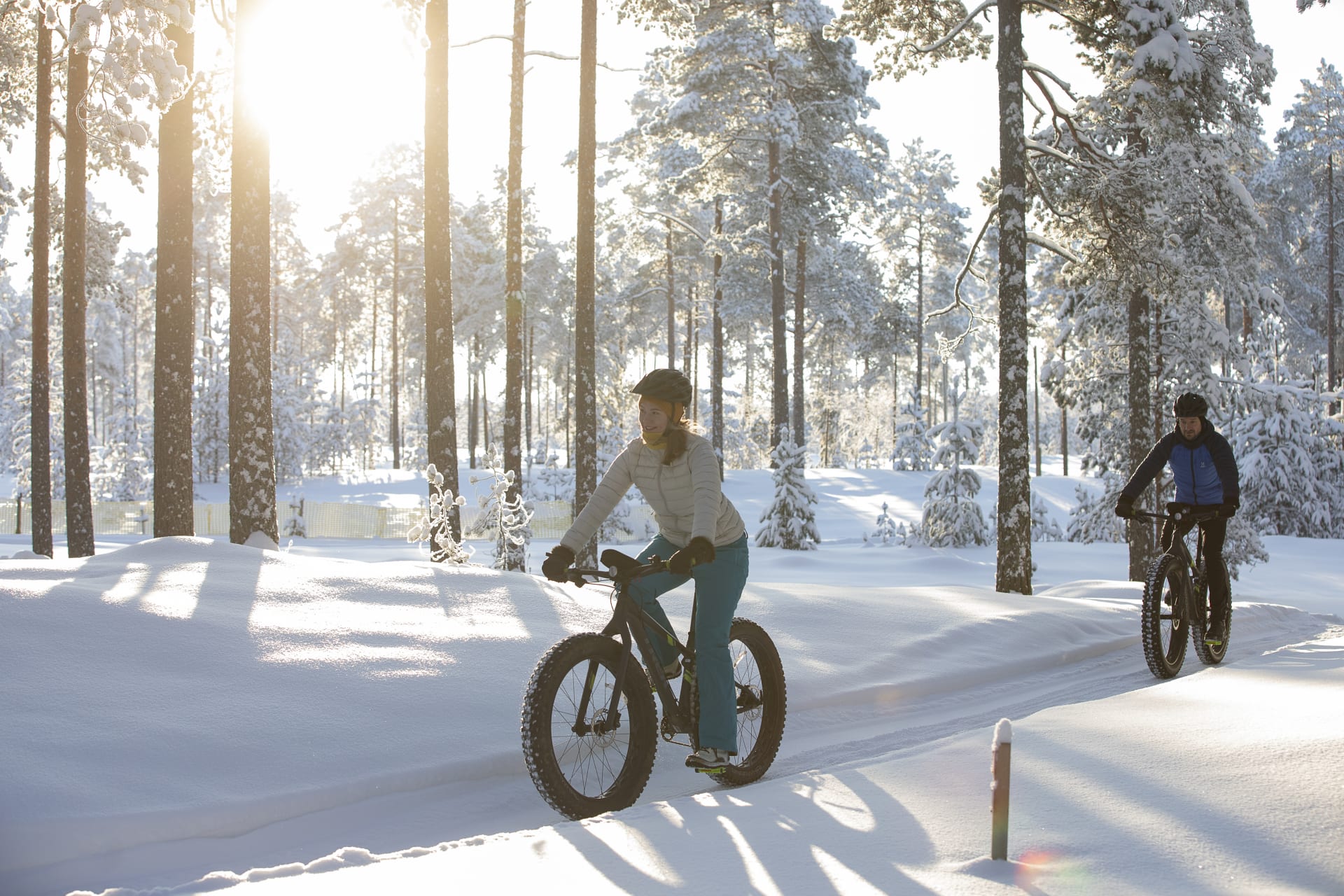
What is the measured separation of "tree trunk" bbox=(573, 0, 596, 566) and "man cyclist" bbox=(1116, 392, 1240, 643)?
843 cm

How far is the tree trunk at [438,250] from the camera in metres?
13.4

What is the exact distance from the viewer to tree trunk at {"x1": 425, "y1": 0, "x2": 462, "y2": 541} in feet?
43.9

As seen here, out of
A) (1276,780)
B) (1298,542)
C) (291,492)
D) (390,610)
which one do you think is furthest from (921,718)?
(291,492)

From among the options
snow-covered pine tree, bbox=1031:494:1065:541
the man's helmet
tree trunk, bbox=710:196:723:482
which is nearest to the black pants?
the man's helmet

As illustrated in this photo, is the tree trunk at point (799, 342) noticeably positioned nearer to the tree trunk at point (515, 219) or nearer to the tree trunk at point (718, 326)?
the tree trunk at point (718, 326)

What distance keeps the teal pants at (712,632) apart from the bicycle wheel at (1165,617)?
14.7 ft

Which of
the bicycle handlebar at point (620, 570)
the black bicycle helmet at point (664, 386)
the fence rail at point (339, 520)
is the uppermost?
the black bicycle helmet at point (664, 386)

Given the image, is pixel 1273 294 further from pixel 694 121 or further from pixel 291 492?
pixel 291 492

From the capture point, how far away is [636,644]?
495cm

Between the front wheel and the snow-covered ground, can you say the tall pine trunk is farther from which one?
the front wheel

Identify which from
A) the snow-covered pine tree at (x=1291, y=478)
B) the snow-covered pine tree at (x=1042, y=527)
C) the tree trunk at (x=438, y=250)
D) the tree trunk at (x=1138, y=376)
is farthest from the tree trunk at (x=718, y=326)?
the tree trunk at (x=438, y=250)

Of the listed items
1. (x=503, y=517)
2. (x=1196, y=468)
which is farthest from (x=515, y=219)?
(x=1196, y=468)

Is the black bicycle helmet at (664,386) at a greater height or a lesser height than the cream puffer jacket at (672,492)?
greater

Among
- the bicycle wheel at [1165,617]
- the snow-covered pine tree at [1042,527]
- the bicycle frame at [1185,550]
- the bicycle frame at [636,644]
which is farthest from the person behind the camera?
the snow-covered pine tree at [1042,527]
